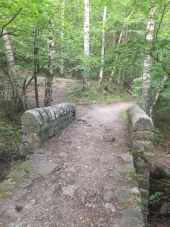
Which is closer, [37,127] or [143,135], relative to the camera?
[143,135]

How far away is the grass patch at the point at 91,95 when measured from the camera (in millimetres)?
17038

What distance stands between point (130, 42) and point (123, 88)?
18749 millimetres

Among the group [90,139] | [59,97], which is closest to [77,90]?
[59,97]

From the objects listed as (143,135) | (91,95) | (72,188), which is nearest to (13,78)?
(143,135)

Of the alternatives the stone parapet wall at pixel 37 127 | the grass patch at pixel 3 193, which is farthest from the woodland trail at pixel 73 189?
the stone parapet wall at pixel 37 127

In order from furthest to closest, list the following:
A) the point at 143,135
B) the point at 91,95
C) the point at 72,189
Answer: the point at 91,95, the point at 143,135, the point at 72,189

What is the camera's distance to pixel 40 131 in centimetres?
632

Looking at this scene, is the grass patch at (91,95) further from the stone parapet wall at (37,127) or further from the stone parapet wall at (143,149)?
the stone parapet wall at (143,149)

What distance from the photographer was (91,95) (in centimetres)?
1789

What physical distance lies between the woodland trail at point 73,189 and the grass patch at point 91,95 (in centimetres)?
982

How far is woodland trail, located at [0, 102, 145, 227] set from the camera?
12.1 feet

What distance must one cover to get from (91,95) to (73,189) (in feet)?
44.5

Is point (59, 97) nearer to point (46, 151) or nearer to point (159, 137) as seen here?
point (159, 137)

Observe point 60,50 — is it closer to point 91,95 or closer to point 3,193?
point 91,95
